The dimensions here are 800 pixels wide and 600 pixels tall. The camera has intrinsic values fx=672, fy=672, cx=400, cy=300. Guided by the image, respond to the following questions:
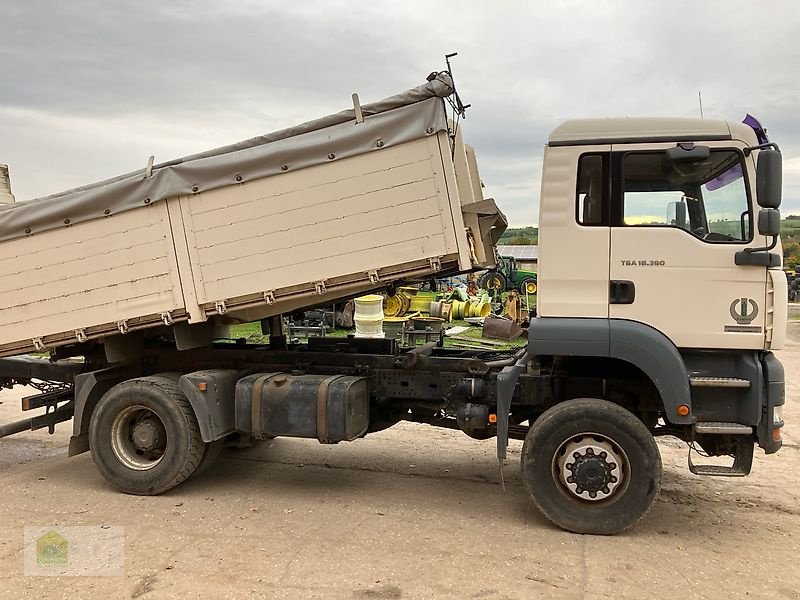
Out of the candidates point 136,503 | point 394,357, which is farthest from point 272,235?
point 136,503

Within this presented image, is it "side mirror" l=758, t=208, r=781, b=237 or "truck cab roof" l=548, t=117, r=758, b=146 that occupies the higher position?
"truck cab roof" l=548, t=117, r=758, b=146

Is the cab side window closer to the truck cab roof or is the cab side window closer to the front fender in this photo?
the truck cab roof

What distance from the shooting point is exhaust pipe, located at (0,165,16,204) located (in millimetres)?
6938

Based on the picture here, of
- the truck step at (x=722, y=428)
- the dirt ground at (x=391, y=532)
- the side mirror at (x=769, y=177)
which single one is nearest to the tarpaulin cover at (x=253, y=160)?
the side mirror at (x=769, y=177)

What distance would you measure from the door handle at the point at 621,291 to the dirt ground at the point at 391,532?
5.79ft

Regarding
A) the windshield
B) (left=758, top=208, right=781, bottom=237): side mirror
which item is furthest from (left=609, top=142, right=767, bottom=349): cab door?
(left=758, top=208, right=781, bottom=237): side mirror

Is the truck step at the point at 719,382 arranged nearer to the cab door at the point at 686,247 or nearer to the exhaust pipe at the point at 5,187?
the cab door at the point at 686,247

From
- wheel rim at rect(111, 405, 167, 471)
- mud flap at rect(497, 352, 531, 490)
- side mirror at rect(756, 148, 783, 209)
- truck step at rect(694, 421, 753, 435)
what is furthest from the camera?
wheel rim at rect(111, 405, 167, 471)

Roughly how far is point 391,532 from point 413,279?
2007 millimetres

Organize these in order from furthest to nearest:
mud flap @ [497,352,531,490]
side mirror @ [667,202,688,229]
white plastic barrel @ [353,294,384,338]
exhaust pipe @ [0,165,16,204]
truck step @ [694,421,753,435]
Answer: white plastic barrel @ [353,294,384,338] < exhaust pipe @ [0,165,16,204] < mud flap @ [497,352,531,490] < side mirror @ [667,202,688,229] < truck step @ [694,421,753,435]

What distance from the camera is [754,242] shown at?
15.8 ft

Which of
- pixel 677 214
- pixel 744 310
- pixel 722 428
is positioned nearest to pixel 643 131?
pixel 677 214

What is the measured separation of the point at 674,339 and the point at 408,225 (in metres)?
2.19

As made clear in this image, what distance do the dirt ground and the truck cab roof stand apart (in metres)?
2.96
